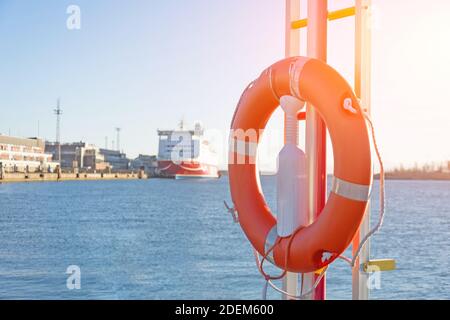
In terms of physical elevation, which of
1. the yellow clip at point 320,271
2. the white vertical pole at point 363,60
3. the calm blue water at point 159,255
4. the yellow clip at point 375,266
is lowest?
the calm blue water at point 159,255

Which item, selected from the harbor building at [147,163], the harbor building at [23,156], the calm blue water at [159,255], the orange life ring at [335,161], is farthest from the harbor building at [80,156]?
the orange life ring at [335,161]

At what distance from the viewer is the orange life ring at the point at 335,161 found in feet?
5.46

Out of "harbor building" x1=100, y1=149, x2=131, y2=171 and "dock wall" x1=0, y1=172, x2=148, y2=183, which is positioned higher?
"harbor building" x1=100, y1=149, x2=131, y2=171

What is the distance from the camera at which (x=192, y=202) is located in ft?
93.7

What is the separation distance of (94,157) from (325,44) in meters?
49.2

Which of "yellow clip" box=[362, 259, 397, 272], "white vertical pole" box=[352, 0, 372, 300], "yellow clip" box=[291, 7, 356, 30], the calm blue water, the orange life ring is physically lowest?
the calm blue water

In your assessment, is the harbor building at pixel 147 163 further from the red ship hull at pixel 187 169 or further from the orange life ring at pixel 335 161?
the orange life ring at pixel 335 161

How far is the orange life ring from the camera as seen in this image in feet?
5.46

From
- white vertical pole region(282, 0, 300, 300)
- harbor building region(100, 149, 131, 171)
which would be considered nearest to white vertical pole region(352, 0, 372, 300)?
white vertical pole region(282, 0, 300, 300)

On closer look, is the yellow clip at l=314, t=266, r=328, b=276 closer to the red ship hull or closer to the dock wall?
the dock wall

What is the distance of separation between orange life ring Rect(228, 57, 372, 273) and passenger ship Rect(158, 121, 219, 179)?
36.1 metres

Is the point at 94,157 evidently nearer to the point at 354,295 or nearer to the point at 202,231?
the point at 202,231

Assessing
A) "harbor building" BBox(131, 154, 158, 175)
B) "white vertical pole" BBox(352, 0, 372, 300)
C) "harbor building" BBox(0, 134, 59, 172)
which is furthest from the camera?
"harbor building" BBox(131, 154, 158, 175)

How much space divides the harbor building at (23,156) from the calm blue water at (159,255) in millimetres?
15603
